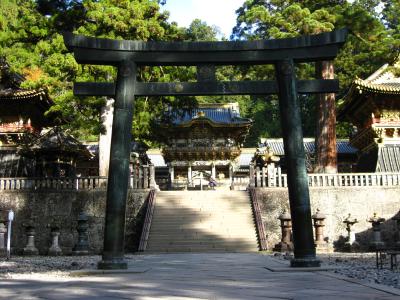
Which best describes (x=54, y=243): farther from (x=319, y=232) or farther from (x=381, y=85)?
(x=381, y=85)

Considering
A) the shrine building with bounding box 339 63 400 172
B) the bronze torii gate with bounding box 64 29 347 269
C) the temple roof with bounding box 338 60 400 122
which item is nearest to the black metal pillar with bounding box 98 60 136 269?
the bronze torii gate with bounding box 64 29 347 269

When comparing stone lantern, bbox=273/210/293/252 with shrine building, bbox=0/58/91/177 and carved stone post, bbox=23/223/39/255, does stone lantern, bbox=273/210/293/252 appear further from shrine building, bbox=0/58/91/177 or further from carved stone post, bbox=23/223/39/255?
shrine building, bbox=0/58/91/177

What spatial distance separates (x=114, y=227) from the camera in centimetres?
895

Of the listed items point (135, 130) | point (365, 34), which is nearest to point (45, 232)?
point (135, 130)

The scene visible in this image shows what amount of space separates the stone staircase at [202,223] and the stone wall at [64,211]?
3.64ft

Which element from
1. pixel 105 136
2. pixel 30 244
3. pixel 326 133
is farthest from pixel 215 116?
pixel 30 244

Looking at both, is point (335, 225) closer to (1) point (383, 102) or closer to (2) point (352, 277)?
(1) point (383, 102)

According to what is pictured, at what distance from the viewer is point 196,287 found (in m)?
6.47

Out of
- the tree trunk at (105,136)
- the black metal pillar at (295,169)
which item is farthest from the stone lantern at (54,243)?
the black metal pillar at (295,169)

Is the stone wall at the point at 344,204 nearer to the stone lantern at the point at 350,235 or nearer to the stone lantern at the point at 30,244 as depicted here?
the stone lantern at the point at 350,235

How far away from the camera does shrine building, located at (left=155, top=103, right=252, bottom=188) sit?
108 ft

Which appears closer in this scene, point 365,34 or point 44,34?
point 44,34

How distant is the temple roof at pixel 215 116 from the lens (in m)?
32.6

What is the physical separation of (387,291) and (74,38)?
6924 mm
